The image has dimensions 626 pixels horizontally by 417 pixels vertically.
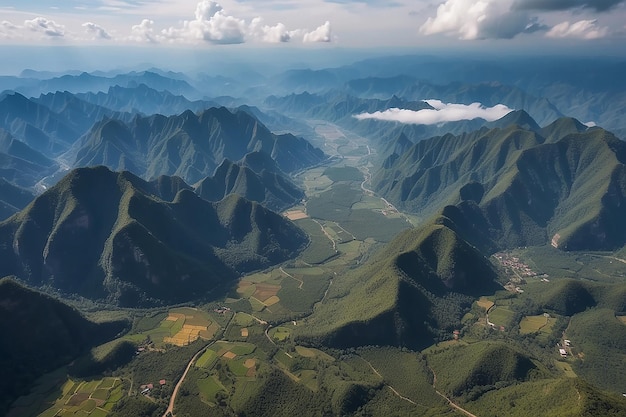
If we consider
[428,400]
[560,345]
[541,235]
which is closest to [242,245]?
[428,400]

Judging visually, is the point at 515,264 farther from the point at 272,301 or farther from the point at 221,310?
the point at 221,310

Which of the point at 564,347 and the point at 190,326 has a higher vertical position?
the point at 564,347

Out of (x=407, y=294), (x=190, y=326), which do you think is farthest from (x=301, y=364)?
(x=190, y=326)

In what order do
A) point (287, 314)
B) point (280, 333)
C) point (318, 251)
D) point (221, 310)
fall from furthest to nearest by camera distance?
1. point (318, 251)
2. point (221, 310)
3. point (287, 314)
4. point (280, 333)

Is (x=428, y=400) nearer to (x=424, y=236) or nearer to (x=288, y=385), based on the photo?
(x=288, y=385)

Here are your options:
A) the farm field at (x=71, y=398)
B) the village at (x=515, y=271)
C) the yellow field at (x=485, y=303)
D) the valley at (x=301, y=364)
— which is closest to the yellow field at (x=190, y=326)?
the valley at (x=301, y=364)

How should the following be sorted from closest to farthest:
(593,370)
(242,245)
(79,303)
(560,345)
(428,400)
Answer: (428,400)
(593,370)
(560,345)
(79,303)
(242,245)
